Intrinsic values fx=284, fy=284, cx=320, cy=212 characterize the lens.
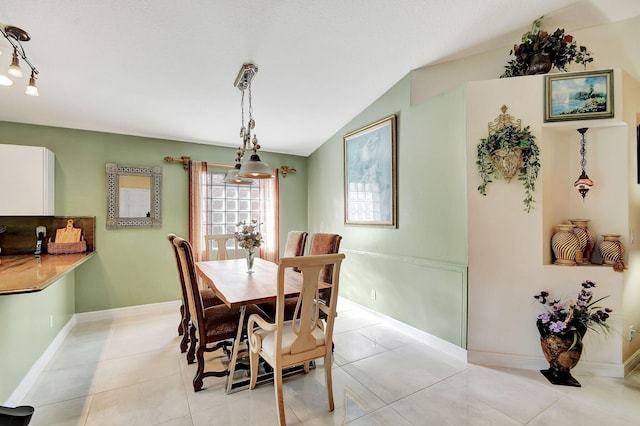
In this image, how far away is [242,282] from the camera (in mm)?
2469

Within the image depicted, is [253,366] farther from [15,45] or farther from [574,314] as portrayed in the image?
[15,45]

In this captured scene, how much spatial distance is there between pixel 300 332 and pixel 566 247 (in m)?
2.39

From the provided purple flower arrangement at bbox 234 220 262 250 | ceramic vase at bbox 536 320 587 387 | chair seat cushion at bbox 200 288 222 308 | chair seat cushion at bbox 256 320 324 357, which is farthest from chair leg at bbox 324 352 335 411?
ceramic vase at bbox 536 320 587 387

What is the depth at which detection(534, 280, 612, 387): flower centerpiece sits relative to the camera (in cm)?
226

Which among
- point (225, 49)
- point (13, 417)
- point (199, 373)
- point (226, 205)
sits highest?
point (225, 49)

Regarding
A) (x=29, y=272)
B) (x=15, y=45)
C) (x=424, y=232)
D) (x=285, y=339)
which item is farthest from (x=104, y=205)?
(x=424, y=232)

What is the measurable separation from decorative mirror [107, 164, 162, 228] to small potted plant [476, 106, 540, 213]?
4.06 m

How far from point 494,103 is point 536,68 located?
1.45 ft

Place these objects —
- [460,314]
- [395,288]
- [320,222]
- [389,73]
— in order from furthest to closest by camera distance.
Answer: [320,222]
[395,288]
[389,73]
[460,314]

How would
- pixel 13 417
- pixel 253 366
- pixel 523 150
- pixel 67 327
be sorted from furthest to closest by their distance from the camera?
1. pixel 67 327
2. pixel 523 150
3. pixel 253 366
4. pixel 13 417

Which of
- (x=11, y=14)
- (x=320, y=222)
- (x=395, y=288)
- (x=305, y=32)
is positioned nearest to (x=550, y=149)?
(x=395, y=288)

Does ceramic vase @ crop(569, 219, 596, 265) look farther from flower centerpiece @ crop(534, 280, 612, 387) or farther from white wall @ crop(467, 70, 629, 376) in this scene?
flower centerpiece @ crop(534, 280, 612, 387)

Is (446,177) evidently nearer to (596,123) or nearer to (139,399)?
(596,123)

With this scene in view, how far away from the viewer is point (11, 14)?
1.91 meters
